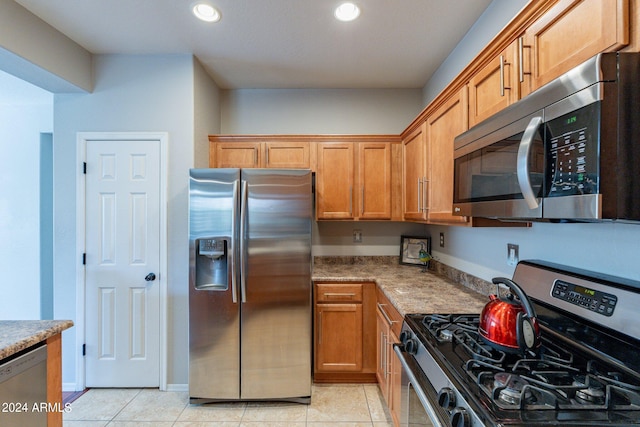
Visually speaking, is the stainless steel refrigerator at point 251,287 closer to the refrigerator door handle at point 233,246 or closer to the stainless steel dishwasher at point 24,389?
the refrigerator door handle at point 233,246

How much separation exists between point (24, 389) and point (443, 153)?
2322 millimetres

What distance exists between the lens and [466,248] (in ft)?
7.18

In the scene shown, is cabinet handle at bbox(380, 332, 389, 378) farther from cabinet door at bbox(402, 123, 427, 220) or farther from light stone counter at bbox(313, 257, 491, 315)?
cabinet door at bbox(402, 123, 427, 220)

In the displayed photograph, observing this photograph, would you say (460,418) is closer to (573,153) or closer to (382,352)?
(573,153)

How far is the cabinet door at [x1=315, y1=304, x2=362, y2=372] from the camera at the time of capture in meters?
2.43

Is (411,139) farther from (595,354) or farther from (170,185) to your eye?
(170,185)

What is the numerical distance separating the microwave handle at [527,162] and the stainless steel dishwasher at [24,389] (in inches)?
73.4

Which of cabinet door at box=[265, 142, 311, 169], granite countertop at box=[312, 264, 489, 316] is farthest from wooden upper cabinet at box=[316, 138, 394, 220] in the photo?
granite countertop at box=[312, 264, 489, 316]

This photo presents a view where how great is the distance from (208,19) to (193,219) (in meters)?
1.38

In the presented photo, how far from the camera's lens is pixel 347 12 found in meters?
1.87

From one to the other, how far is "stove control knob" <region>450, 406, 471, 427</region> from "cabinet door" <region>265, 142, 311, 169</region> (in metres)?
2.27

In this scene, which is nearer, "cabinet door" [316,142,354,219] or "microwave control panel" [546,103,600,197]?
"microwave control panel" [546,103,600,197]

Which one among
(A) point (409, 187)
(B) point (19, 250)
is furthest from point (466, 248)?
(B) point (19, 250)

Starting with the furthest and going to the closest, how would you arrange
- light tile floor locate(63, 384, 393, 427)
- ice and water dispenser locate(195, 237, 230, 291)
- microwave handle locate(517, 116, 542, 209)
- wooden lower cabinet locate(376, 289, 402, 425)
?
ice and water dispenser locate(195, 237, 230, 291)
light tile floor locate(63, 384, 393, 427)
wooden lower cabinet locate(376, 289, 402, 425)
microwave handle locate(517, 116, 542, 209)
